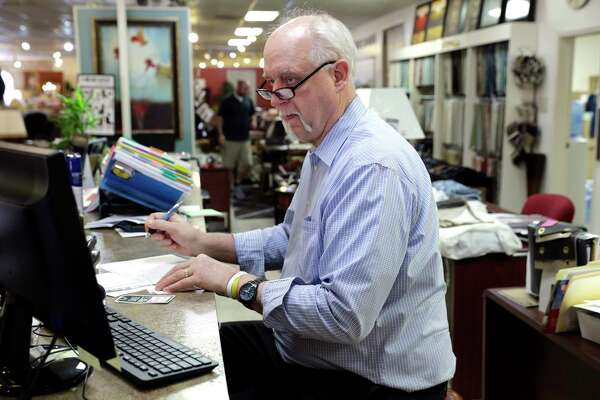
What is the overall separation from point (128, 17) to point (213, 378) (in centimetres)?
645

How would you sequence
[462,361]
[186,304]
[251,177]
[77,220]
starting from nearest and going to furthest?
[77,220] → [186,304] → [462,361] → [251,177]

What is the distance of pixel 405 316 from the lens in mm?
1567

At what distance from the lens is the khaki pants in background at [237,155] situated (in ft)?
33.2

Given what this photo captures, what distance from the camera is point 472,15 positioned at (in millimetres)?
7445

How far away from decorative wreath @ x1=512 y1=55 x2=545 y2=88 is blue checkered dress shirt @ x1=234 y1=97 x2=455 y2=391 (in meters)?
5.14

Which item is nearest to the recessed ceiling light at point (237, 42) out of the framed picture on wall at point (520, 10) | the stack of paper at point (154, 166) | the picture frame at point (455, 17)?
the picture frame at point (455, 17)

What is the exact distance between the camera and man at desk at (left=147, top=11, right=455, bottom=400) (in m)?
1.44

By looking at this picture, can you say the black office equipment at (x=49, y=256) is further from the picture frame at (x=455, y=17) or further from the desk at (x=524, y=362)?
the picture frame at (x=455, y=17)

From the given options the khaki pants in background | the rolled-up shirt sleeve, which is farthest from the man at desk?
the khaki pants in background

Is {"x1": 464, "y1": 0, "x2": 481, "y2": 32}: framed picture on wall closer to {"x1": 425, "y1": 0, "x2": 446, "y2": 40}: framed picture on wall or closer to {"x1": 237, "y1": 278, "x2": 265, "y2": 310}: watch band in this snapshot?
{"x1": 425, "y1": 0, "x2": 446, "y2": 40}: framed picture on wall

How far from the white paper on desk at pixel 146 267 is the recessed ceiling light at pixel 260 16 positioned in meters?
8.12

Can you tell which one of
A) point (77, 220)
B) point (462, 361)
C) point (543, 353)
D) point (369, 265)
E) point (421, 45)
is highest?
point (421, 45)

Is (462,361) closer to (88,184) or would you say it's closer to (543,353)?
(543,353)

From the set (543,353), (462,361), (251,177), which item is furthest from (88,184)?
(251,177)
